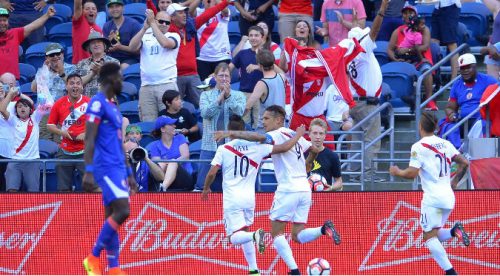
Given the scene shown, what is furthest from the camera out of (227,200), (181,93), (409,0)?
(409,0)

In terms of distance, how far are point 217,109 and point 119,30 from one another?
10.9 ft

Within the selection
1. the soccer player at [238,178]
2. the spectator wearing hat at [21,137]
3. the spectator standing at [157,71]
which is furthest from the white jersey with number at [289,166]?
the spectator standing at [157,71]

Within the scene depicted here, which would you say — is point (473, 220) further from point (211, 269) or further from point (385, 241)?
point (211, 269)

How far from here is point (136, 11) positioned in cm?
2172

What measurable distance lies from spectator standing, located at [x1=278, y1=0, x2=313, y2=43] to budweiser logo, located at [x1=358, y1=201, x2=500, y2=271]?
14.2ft

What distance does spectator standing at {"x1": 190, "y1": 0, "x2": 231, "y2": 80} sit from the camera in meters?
20.1

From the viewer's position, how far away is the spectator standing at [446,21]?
66.0ft

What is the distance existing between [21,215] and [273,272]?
326 centimetres

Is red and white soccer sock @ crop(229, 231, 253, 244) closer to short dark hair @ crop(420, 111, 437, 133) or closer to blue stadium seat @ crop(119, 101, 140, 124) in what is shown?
short dark hair @ crop(420, 111, 437, 133)

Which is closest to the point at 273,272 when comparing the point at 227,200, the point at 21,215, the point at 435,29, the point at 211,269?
the point at 211,269

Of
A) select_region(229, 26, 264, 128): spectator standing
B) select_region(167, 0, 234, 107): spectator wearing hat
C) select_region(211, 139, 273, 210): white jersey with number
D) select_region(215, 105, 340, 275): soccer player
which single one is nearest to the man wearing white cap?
select_region(229, 26, 264, 128): spectator standing

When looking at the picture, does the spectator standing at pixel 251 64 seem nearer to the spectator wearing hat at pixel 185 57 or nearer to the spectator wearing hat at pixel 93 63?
the spectator wearing hat at pixel 185 57

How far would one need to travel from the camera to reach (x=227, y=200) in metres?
15.5

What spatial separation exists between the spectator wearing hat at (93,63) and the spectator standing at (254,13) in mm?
2525
